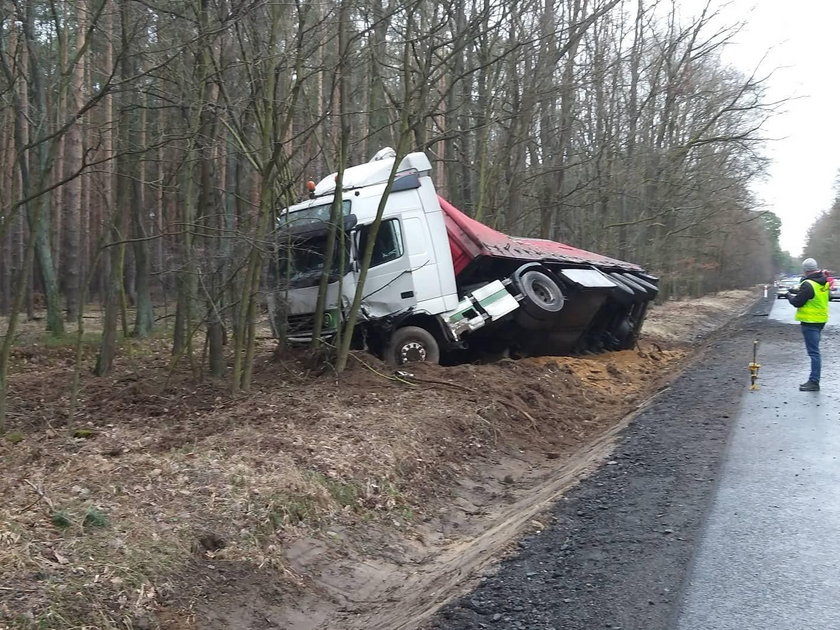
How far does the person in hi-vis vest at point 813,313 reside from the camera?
11766 mm

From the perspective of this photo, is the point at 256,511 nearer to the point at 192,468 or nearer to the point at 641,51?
the point at 192,468

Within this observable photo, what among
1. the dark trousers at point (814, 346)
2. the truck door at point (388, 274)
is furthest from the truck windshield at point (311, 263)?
the dark trousers at point (814, 346)

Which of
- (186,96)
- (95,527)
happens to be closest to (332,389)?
(186,96)

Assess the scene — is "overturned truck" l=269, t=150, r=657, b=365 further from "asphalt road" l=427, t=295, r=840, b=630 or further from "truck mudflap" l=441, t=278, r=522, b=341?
"asphalt road" l=427, t=295, r=840, b=630

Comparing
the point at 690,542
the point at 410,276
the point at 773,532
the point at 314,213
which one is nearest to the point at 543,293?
the point at 410,276

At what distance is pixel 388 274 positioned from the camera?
13.1 meters

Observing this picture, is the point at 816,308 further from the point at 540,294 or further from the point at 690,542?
the point at 690,542

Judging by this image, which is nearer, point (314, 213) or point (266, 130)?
point (266, 130)

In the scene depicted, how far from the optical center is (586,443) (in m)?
10.5

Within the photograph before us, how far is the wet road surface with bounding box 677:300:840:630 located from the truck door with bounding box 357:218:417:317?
17.7ft

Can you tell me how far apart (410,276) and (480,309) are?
1.33 meters

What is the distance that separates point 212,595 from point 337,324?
6.88 metres

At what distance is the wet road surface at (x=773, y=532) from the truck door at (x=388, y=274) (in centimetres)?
540

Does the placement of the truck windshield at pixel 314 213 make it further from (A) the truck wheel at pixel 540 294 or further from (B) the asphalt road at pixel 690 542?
(B) the asphalt road at pixel 690 542
